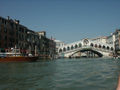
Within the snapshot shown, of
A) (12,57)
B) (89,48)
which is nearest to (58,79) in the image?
(12,57)

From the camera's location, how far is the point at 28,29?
161ft

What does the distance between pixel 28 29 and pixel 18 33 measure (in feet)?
25.9

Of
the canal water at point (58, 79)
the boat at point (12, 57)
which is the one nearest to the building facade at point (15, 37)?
the boat at point (12, 57)

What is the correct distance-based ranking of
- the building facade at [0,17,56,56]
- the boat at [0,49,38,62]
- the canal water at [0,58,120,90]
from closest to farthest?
the canal water at [0,58,120,90]
the boat at [0,49,38,62]
the building facade at [0,17,56,56]

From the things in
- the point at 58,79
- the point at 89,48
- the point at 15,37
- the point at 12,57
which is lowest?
the point at 58,79

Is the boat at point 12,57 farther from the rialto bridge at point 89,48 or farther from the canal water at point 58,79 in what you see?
the rialto bridge at point 89,48

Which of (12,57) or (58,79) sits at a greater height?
(12,57)

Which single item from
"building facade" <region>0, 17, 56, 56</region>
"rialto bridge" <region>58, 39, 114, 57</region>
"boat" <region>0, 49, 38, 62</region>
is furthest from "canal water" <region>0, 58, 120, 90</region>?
"rialto bridge" <region>58, 39, 114, 57</region>

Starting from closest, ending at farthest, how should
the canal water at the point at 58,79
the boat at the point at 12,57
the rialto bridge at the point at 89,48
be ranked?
the canal water at the point at 58,79 → the boat at the point at 12,57 → the rialto bridge at the point at 89,48

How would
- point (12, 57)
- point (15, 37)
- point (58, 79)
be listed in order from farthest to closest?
1. point (15, 37)
2. point (12, 57)
3. point (58, 79)

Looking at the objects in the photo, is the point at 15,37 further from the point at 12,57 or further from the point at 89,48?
the point at 89,48

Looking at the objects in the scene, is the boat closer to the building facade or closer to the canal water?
the building facade

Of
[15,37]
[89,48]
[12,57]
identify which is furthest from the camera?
[89,48]

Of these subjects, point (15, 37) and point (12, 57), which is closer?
point (12, 57)
